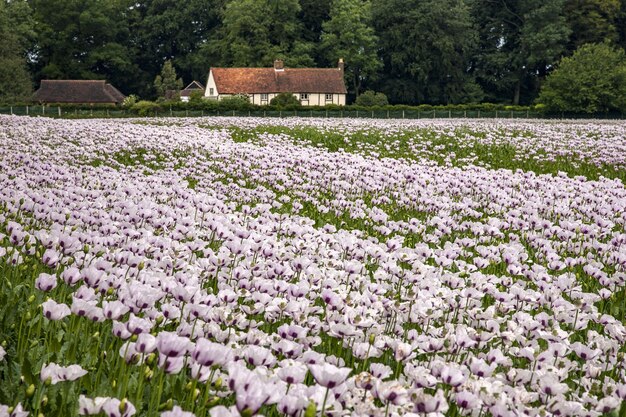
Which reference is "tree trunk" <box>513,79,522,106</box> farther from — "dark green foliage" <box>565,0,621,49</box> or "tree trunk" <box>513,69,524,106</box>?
"dark green foliage" <box>565,0,621,49</box>

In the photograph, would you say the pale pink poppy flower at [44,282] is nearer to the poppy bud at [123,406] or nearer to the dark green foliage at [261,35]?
the poppy bud at [123,406]

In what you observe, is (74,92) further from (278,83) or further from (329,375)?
(329,375)

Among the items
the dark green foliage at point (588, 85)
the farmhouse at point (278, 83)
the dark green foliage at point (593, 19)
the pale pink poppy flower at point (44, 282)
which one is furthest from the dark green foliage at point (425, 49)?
the pale pink poppy flower at point (44, 282)

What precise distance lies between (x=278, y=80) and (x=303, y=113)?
24761 mm

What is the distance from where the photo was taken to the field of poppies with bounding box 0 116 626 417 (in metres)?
2.53

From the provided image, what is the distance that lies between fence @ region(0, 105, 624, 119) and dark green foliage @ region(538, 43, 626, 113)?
115cm

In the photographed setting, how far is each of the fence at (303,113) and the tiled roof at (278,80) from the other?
2136 centimetres

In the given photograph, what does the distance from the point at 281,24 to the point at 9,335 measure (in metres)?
77.7

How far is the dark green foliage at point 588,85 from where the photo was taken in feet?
170

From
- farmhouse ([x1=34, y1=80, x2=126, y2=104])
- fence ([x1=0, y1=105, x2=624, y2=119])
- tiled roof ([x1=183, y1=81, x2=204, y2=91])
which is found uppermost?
tiled roof ([x1=183, y1=81, x2=204, y2=91])

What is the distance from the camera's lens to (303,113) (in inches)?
1949

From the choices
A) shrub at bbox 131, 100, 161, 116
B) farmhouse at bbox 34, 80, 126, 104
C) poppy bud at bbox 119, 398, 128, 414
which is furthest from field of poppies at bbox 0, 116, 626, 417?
farmhouse at bbox 34, 80, 126, 104

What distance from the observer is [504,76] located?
268 feet

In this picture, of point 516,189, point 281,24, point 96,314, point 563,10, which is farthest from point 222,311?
point 563,10
